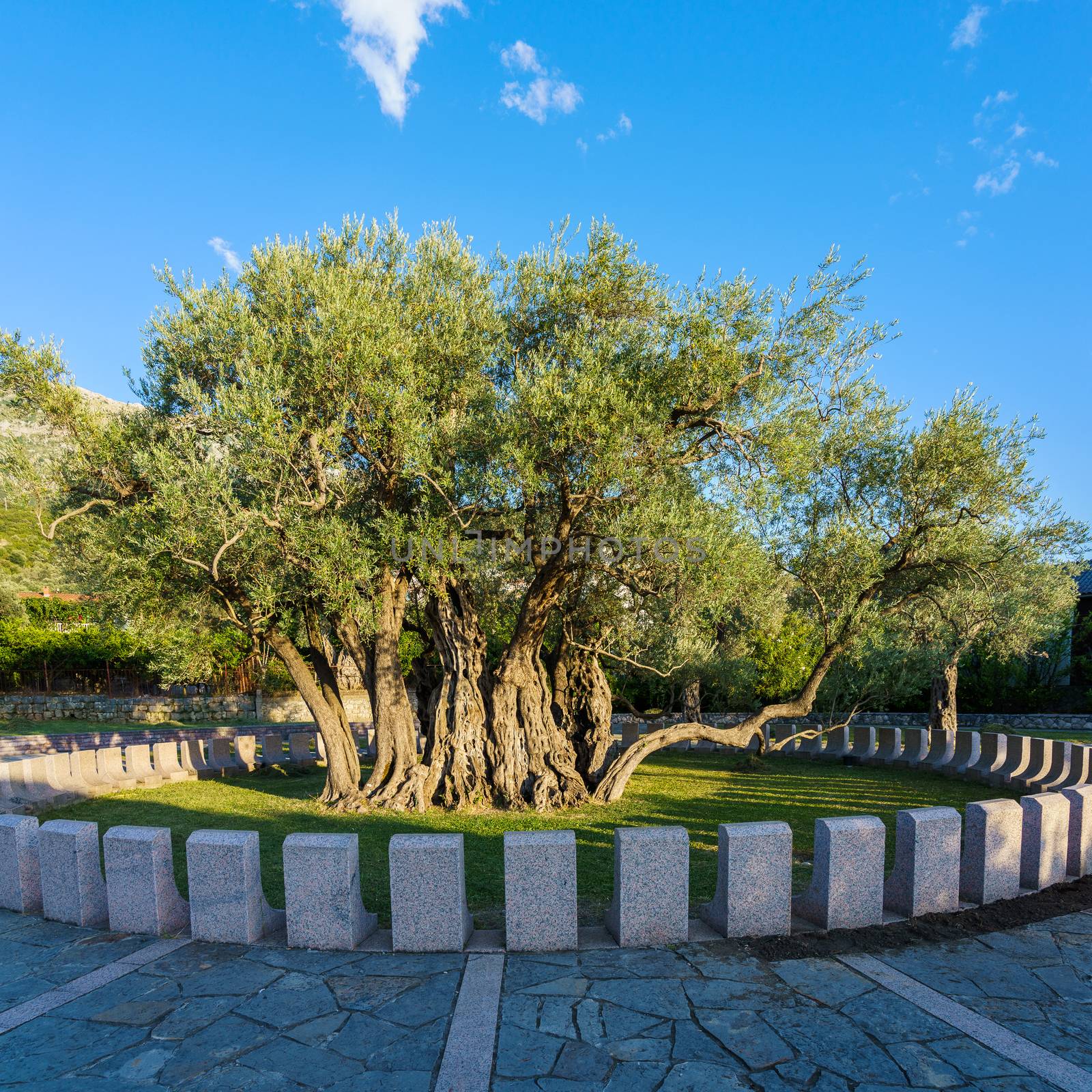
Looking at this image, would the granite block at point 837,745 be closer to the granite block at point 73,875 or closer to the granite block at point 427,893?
the granite block at point 427,893

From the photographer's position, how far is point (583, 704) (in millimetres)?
14539

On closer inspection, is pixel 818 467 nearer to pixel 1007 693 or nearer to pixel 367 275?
pixel 367 275

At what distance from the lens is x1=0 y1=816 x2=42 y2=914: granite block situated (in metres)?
6.31

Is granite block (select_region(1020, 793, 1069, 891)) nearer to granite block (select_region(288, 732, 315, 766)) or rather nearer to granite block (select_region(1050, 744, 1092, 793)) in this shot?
granite block (select_region(1050, 744, 1092, 793))

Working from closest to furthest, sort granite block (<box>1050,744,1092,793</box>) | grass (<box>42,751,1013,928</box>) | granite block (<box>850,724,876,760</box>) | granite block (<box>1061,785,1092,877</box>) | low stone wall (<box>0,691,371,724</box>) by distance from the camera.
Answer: granite block (<box>1061,785,1092,877</box>), grass (<box>42,751,1013,928</box>), granite block (<box>1050,744,1092,793</box>), granite block (<box>850,724,876,760</box>), low stone wall (<box>0,691,371,724</box>)

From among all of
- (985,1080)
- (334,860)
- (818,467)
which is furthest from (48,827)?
(818,467)

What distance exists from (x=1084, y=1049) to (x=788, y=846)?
1.90m

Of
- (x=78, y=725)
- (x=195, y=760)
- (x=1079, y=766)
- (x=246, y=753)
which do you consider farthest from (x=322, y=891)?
(x=78, y=725)

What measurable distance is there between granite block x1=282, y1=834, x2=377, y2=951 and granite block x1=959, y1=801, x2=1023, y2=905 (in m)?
5.05

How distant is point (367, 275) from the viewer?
11289 millimetres

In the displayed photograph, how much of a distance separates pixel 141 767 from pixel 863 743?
15987 mm

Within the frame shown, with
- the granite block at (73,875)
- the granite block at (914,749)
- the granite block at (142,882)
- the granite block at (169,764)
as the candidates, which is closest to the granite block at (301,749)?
the granite block at (169,764)

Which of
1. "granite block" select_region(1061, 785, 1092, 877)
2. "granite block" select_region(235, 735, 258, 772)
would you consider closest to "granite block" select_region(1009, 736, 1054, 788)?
"granite block" select_region(1061, 785, 1092, 877)

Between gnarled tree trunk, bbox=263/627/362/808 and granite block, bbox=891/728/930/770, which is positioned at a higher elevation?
gnarled tree trunk, bbox=263/627/362/808
